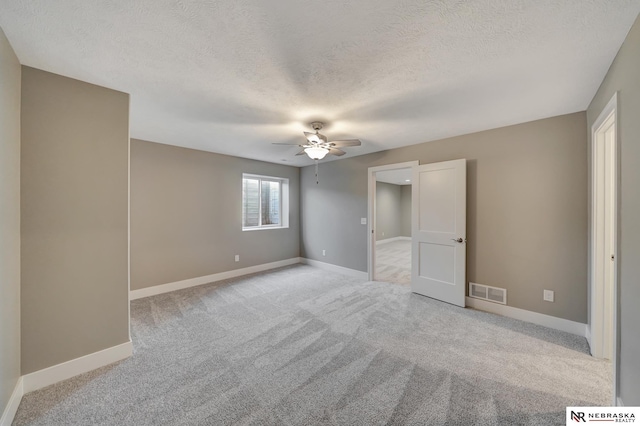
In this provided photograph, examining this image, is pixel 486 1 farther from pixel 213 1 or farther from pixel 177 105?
pixel 177 105

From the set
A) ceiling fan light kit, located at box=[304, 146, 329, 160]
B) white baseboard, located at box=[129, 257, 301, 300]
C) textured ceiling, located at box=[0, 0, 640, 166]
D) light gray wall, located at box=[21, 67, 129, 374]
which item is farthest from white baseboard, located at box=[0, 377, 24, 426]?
Answer: ceiling fan light kit, located at box=[304, 146, 329, 160]

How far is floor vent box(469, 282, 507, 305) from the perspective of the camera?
3.03m

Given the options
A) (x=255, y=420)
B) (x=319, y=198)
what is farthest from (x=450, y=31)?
(x=319, y=198)

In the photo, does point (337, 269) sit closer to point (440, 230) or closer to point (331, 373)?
point (440, 230)

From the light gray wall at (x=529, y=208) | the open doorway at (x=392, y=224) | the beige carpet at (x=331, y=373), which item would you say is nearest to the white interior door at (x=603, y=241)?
the beige carpet at (x=331, y=373)

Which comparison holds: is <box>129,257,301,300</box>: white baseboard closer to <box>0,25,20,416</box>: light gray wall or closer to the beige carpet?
the beige carpet

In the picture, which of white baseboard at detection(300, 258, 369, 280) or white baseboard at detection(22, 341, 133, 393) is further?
white baseboard at detection(300, 258, 369, 280)

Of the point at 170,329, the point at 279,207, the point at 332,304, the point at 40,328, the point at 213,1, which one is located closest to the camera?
the point at 213,1

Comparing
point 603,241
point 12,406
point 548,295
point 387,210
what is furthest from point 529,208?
point 387,210

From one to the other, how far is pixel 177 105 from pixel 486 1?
2605 millimetres

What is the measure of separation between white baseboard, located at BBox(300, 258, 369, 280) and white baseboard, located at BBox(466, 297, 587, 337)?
1.81 metres

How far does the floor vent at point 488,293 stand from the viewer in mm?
3027

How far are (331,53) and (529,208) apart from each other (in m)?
2.93

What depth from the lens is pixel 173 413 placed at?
5.15ft
